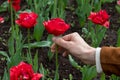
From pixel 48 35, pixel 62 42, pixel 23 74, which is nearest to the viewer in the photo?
pixel 23 74

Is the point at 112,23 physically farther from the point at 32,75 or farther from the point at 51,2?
the point at 32,75

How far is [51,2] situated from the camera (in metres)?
3.09

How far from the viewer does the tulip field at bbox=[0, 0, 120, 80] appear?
6.52 ft

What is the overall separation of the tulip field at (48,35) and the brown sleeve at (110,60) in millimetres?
238

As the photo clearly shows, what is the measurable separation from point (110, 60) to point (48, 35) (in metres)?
1.20

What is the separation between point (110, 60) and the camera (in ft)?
5.05

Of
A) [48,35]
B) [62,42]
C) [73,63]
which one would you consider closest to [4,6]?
[48,35]

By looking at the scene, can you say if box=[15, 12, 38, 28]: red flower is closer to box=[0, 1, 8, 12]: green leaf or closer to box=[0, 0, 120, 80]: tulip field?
box=[0, 0, 120, 80]: tulip field

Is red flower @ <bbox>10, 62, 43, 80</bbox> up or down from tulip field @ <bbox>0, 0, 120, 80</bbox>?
up

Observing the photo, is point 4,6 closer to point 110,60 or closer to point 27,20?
point 27,20

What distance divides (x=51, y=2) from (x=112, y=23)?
0.62m

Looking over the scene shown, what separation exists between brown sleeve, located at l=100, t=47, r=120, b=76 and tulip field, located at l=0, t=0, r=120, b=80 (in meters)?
0.24

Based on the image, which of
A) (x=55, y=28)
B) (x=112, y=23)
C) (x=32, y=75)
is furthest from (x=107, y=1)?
(x=32, y=75)

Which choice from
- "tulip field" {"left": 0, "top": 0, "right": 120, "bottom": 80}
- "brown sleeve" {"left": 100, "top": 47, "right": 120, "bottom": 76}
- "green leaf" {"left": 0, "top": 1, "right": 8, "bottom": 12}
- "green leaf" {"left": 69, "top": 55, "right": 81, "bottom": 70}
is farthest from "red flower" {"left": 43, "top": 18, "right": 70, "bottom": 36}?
"green leaf" {"left": 0, "top": 1, "right": 8, "bottom": 12}
